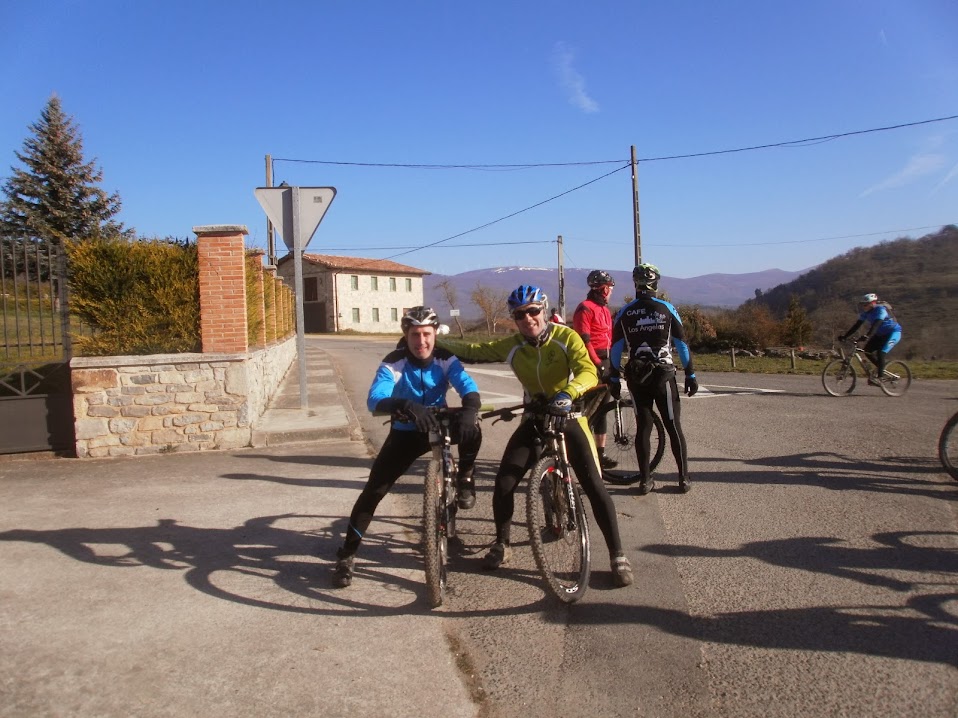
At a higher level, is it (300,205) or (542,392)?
(300,205)

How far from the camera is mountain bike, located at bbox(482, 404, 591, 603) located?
145 inches

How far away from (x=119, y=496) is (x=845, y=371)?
452 inches

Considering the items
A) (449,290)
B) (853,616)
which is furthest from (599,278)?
(449,290)

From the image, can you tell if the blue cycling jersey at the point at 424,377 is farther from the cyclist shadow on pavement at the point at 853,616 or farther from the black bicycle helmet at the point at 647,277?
the black bicycle helmet at the point at 647,277

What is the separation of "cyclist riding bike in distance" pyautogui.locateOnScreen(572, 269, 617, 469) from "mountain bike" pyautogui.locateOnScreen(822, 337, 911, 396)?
7.49 metres

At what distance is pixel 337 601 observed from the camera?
3900 mm

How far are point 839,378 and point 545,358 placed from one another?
10166mm

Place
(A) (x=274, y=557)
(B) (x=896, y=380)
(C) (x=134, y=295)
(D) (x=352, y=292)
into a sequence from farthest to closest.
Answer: (D) (x=352, y=292) < (B) (x=896, y=380) < (C) (x=134, y=295) < (A) (x=274, y=557)

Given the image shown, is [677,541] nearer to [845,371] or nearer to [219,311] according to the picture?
[219,311]

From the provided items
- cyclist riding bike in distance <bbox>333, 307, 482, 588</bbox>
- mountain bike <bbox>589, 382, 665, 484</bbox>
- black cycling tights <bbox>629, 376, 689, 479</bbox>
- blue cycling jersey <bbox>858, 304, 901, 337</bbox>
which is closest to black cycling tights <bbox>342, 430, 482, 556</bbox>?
cyclist riding bike in distance <bbox>333, 307, 482, 588</bbox>

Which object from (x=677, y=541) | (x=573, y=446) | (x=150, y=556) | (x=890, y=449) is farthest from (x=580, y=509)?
(x=890, y=449)

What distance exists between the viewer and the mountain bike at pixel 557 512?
12.1ft

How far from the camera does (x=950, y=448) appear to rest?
19.9 ft

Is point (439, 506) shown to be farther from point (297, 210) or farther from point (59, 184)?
point (59, 184)
